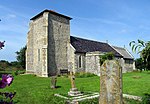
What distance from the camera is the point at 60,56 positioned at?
34469 mm

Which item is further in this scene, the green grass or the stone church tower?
the stone church tower

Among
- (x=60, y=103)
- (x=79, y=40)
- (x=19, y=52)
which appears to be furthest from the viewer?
(x=19, y=52)

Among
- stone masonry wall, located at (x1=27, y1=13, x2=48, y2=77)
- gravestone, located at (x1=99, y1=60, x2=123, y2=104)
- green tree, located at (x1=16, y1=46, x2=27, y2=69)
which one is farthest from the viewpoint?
green tree, located at (x1=16, y1=46, x2=27, y2=69)

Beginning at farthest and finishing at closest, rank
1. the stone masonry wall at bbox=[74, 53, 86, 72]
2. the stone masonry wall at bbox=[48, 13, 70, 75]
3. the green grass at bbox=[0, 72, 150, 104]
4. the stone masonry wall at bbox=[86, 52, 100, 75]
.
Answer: the stone masonry wall at bbox=[86, 52, 100, 75], the stone masonry wall at bbox=[74, 53, 86, 72], the stone masonry wall at bbox=[48, 13, 70, 75], the green grass at bbox=[0, 72, 150, 104]

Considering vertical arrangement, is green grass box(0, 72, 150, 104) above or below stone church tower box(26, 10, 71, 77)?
below

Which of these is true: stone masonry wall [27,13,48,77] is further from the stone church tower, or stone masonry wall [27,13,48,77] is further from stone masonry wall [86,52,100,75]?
stone masonry wall [86,52,100,75]

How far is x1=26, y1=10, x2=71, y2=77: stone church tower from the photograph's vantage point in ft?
105

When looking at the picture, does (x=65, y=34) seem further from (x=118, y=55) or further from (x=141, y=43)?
(x=141, y=43)

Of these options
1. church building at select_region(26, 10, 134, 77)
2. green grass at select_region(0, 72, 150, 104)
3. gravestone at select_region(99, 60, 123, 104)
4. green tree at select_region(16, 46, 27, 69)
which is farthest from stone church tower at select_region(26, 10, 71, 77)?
gravestone at select_region(99, 60, 123, 104)

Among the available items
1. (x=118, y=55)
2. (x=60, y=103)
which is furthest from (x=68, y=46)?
(x=60, y=103)

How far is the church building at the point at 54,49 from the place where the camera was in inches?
1272

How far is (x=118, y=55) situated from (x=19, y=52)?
31.7 meters

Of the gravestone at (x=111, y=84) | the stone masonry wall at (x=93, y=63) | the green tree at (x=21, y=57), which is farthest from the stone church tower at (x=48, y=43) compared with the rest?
the gravestone at (x=111, y=84)

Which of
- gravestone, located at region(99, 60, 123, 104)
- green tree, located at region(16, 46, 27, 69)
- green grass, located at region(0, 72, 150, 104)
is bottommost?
green grass, located at region(0, 72, 150, 104)
